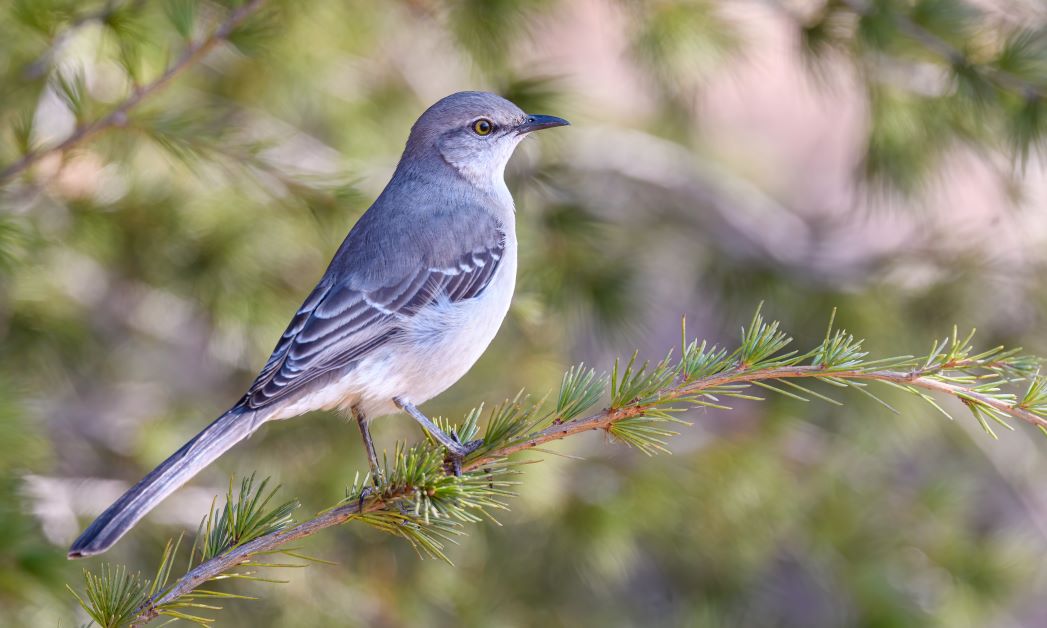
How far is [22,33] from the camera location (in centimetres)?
497

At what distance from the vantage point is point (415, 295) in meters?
4.17

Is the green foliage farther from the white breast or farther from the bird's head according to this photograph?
the bird's head

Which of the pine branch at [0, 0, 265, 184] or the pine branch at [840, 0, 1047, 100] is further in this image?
the pine branch at [840, 0, 1047, 100]

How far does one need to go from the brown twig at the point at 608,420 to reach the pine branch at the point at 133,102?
1845mm

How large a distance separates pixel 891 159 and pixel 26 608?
470 centimetres

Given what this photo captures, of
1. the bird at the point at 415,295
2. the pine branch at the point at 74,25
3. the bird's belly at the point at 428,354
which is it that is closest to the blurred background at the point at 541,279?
the pine branch at the point at 74,25

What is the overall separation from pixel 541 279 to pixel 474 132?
805 mm

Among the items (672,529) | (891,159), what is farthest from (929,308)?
(672,529)

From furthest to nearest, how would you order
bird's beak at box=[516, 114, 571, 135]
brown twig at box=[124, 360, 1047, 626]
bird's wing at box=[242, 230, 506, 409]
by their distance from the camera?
1. bird's beak at box=[516, 114, 571, 135]
2. bird's wing at box=[242, 230, 506, 409]
3. brown twig at box=[124, 360, 1047, 626]

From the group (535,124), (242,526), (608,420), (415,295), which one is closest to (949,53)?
(535,124)

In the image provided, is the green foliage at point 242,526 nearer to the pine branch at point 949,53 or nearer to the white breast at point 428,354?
the white breast at point 428,354

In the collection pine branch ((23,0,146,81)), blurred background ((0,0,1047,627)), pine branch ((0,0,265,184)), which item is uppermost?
pine branch ((23,0,146,81))

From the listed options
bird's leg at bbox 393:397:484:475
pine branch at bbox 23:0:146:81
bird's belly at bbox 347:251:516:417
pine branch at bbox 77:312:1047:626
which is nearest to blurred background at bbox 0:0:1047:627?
pine branch at bbox 23:0:146:81

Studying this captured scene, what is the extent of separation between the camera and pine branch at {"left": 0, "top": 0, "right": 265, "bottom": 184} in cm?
390
